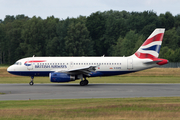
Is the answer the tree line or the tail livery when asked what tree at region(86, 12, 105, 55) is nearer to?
the tree line

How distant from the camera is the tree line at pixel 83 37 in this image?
4038 inches

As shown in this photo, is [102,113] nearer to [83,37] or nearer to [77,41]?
[77,41]

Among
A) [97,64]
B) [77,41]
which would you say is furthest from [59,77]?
[77,41]

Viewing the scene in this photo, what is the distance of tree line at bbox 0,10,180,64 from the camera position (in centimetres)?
10256

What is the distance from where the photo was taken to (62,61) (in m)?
35.9

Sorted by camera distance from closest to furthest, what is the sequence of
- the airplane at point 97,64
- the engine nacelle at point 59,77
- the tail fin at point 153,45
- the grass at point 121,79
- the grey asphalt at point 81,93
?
the grey asphalt at point 81,93 → the engine nacelle at point 59,77 → the airplane at point 97,64 → the tail fin at point 153,45 → the grass at point 121,79

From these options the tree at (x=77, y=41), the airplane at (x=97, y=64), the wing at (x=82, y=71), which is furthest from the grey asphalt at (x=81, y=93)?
the tree at (x=77, y=41)

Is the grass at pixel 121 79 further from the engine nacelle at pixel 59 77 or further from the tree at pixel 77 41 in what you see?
the tree at pixel 77 41

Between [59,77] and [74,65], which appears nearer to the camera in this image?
[59,77]

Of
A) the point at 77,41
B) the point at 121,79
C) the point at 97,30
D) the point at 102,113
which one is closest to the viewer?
the point at 102,113

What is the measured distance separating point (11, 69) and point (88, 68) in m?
10.2

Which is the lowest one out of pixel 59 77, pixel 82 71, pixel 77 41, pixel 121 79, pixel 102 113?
pixel 121 79

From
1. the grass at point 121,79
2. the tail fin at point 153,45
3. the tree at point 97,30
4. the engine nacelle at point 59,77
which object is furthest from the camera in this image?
the tree at point 97,30

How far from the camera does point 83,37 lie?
103125mm
